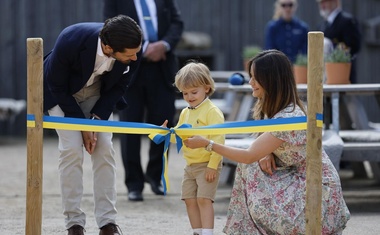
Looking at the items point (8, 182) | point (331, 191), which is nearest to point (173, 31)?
point (8, 182)

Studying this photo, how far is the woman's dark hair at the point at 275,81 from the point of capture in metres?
5.30

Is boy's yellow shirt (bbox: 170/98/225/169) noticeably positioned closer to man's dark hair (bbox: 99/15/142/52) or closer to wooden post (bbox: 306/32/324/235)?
man's dark hair (bbox: 99/15/142/52)

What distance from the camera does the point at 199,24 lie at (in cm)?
1587

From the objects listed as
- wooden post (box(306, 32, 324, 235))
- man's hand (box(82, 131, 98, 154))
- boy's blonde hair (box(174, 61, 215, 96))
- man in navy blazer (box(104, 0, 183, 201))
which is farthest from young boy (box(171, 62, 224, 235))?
man in navy blazer (box(104, 0, 183, 201))

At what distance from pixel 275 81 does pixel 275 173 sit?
54cm

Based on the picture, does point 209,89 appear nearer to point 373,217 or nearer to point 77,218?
point 77,218

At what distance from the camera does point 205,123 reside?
18.4ft

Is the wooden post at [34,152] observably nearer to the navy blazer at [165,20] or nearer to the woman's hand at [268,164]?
the woman's hand at [268,164]

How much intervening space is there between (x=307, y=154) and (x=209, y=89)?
113 cm

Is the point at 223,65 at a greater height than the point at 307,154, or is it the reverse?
the point at 307,154

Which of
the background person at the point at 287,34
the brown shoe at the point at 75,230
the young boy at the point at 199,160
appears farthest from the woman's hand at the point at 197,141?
the background person at the point at 287,34

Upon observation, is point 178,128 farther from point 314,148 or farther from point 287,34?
point 287,34

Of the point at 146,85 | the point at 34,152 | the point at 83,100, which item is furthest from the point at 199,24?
the point at 34,152

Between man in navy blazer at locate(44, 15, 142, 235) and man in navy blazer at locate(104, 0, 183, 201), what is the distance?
84.8 inches
